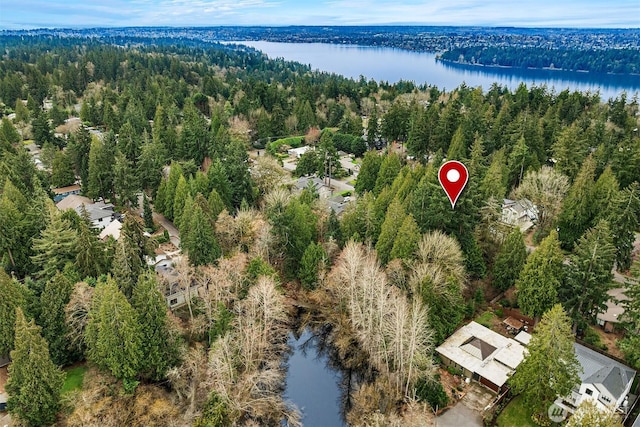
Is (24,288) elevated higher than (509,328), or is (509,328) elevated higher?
(24,288)

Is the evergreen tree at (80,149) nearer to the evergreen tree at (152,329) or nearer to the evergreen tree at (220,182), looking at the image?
the evergreen tree at (220,182)

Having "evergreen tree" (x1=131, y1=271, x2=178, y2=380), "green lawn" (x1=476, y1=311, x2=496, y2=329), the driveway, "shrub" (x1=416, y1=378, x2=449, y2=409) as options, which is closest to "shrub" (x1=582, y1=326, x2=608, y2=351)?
"green lawn" (x1=476, y1=311, x2=496, y2=329)

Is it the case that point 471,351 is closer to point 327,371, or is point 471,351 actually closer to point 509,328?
point 509,328

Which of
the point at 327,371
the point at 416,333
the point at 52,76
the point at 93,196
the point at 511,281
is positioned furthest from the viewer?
the point at 52,76

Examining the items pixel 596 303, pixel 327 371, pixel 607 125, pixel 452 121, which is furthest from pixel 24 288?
pixel 607 125

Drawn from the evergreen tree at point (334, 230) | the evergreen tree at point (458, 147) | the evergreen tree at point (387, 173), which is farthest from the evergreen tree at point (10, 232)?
the evergreen tree at point (458, 147)

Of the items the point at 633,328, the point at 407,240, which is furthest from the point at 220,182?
the point at 633,328

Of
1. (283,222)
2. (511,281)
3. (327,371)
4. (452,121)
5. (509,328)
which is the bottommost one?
(327,371)
